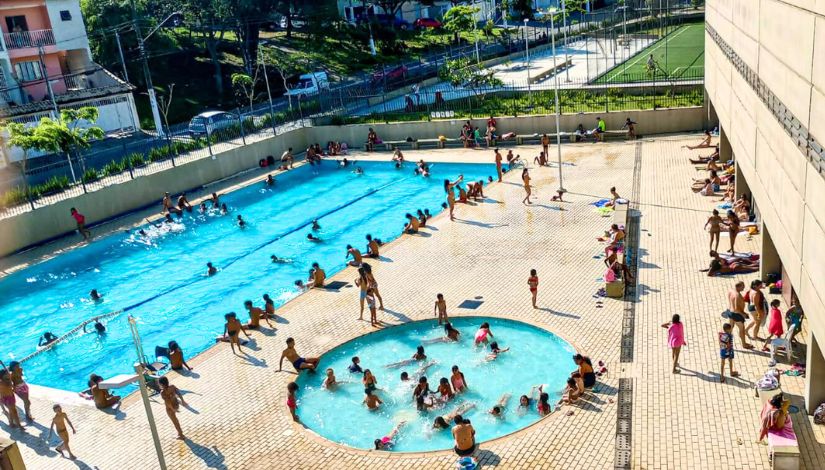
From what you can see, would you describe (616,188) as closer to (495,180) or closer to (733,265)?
(495,180)

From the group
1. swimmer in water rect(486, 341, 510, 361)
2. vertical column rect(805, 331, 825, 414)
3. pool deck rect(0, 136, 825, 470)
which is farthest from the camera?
swimmer in water rect(486, 341, 510, 361)

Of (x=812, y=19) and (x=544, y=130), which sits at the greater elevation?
(x=812, y=19)

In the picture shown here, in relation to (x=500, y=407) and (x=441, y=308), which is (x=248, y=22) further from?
(x=500, y=407)

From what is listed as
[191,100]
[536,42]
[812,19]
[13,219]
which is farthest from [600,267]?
[536,42]

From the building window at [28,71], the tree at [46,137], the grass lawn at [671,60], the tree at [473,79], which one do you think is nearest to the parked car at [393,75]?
the tree at [473,79]

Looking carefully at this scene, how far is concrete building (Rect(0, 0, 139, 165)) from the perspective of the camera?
4381 cm

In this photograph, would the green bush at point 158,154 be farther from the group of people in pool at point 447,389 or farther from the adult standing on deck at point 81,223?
the group of people in pool at point 447,389

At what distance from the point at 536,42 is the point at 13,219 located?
49699mm

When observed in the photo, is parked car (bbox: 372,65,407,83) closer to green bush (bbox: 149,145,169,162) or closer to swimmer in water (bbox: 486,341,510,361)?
green bush (bbox: 149,145,169,162)

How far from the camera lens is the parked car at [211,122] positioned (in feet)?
133

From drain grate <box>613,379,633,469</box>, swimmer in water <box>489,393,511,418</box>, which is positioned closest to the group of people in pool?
swimmer in water <box>489,393,511,418</box>

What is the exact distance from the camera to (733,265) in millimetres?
18578

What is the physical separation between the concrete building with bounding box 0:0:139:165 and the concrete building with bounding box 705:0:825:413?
3774cm

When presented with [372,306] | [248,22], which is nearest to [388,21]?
[248,22]
